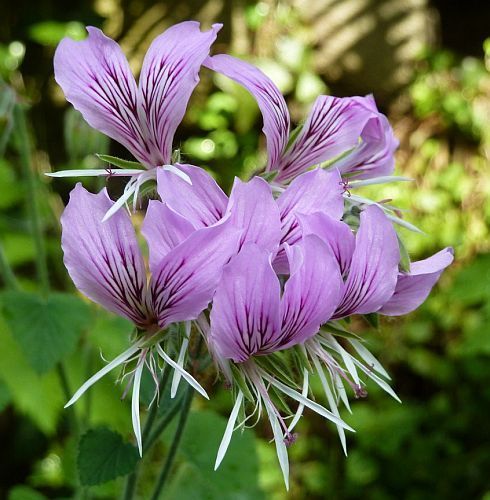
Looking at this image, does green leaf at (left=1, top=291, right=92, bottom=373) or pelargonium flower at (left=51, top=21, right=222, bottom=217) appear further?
green leaf at (left=1, top=291, right=92, bottom=373)

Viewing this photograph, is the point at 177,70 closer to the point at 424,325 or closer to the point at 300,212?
the point at 300,212

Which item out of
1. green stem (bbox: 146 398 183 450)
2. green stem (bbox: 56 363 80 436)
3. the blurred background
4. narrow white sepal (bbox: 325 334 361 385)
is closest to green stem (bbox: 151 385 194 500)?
green stem (bbox: 146 398 183 450)

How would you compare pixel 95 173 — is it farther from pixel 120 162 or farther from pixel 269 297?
pixel 269 297

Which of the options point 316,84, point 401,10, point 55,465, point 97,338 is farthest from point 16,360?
point 401,10

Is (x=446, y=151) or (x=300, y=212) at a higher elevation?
(x=300, y=212)

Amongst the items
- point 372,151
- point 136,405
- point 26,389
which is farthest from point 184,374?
point 26,389

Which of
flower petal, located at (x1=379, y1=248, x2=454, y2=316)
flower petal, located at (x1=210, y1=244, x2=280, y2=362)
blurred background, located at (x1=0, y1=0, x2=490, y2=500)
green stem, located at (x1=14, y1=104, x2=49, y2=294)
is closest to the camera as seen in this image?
flower petal, located at (x1=210, y1=244, x2=280, y2=362)

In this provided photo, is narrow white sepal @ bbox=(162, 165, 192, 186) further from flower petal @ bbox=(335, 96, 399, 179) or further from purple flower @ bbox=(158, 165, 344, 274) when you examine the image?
flower petal @ bbox=(335, 96, 399, 179)

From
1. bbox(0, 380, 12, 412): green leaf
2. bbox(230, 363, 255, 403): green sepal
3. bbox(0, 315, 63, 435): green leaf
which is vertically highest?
bbox(230, 363, 255, 403): green sepal
